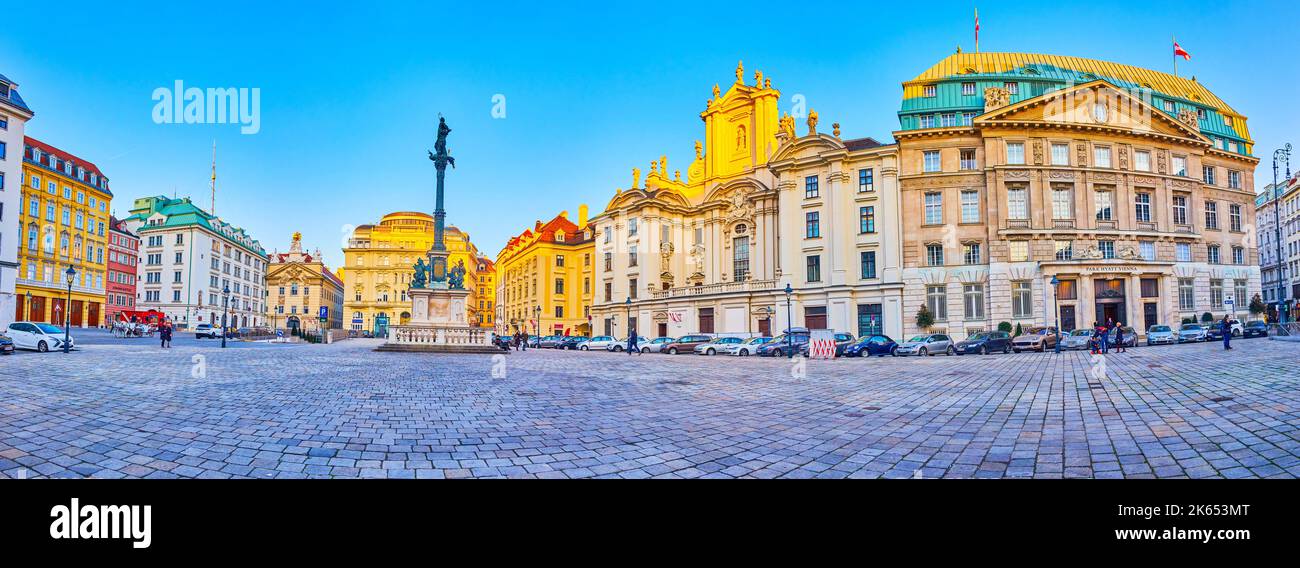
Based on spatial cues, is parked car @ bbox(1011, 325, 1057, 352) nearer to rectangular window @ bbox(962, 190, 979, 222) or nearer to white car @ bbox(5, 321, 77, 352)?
rectangular window @ bbox(962, 190, 979, 222)

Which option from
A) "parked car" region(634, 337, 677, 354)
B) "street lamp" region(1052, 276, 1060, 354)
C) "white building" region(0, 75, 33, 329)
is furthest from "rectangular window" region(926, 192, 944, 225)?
"white building" region(0, 75, 33, 329)

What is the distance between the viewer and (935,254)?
41875mm

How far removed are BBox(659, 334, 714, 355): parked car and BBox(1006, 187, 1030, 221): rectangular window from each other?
2360 cm

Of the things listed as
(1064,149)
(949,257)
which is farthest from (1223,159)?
(949,257)

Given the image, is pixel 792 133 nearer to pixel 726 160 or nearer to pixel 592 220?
pixel 726 160

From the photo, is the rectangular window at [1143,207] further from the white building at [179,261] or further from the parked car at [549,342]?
the white building at [179,261]

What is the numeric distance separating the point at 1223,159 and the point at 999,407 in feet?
184

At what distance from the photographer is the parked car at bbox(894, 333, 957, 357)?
1252 inches

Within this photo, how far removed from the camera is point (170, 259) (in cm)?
8100

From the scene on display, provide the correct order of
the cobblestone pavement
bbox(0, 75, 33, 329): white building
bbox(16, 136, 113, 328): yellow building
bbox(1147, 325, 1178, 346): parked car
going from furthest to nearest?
bbox(16, 136, 113, 328): yellow building, bbox(0, 75, 33, 329): white building, bbox(1147, 325, 1178, 346): parked car, the cobblestone pavement

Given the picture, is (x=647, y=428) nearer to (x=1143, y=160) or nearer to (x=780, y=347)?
(x=780, y=347)

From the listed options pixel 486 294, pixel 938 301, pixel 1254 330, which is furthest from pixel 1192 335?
pixel 486 294

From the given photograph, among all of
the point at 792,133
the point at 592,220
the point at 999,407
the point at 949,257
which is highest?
the point at 792,133
